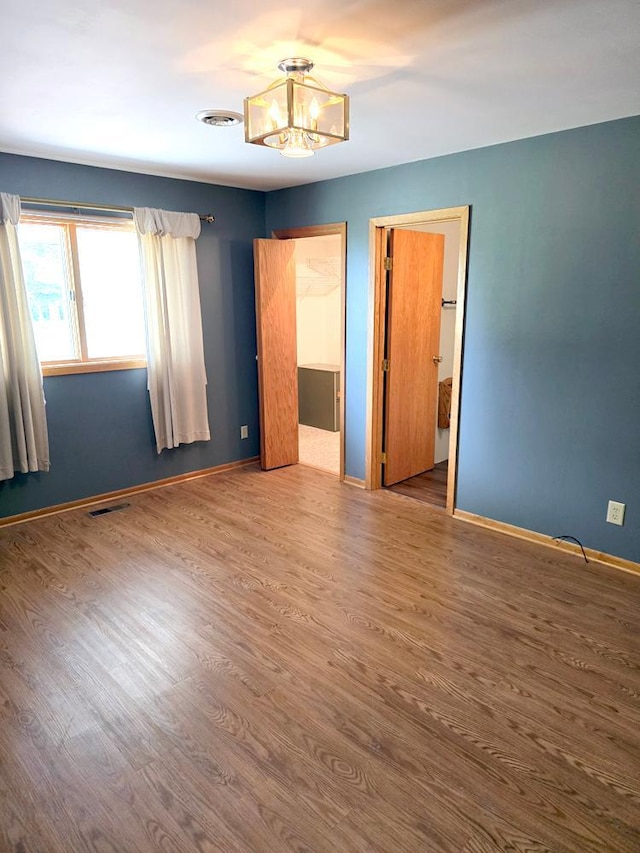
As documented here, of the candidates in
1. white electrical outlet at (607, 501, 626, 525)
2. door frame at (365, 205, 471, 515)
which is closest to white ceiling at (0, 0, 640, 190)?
door frame at (365, 205, 471, 515)

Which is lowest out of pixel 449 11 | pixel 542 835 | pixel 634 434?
pixel 542 835

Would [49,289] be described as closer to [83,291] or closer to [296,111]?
[83,291]

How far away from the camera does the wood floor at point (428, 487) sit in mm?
4285

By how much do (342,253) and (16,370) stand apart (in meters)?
2.53

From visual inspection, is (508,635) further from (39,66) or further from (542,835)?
(39,66)

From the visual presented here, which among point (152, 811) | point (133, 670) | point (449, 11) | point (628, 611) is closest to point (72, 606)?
point (133, 670)

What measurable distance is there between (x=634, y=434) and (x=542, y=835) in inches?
83.0

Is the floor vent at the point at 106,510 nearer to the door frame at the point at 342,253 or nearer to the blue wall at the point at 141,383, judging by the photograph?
the blue wall at the point at 141,383

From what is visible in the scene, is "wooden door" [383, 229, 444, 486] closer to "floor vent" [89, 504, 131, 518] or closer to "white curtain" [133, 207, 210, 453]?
"white curtain" [133, 207, 210, 453]

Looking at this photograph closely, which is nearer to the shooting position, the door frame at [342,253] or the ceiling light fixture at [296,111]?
the ceiling light fixture at [296,111]

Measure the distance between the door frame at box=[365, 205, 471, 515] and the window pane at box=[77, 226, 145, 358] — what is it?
1.80 m

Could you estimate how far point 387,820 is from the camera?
1.63 m

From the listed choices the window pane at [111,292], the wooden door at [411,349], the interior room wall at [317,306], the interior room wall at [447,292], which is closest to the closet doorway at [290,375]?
the interior room wall at [317,306]

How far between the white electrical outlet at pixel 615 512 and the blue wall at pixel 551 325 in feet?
0.10
